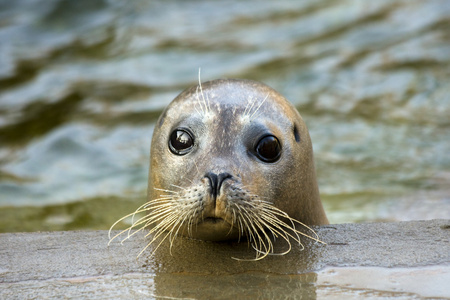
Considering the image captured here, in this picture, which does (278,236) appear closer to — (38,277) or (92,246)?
(92,246)

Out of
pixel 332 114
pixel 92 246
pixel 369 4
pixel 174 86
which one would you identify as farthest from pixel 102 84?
pixel 92 246

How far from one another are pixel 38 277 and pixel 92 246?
0.55 meters

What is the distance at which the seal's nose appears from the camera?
11.0 feet

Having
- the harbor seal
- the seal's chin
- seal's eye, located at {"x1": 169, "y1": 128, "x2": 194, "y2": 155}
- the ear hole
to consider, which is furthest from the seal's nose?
the ear hole

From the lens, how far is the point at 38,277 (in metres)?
3.17

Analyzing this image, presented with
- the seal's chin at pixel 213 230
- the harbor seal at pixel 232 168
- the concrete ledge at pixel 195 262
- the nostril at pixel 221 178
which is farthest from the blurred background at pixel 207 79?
the nostril at pixel 221 178

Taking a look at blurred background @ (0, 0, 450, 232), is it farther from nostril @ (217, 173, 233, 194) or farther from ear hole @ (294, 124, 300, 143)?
nostril @ (217, 173, 233, 194)

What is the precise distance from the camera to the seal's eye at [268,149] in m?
3.75

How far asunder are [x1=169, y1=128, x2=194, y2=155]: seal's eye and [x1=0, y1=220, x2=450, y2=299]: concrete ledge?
48cm

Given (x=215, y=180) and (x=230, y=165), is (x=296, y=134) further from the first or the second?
(x=215, y=180)

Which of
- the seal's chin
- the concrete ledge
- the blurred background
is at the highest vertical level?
the blurred background

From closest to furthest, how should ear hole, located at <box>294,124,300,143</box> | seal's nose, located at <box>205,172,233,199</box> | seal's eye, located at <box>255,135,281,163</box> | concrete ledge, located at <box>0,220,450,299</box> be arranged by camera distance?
concrete ledge, located at <box>0,220,450,299</box>
seal's nose, located at <box>205,172,233,199</box>
seal's eye, located at <box>255,135,281,163</box>
ear hole, located at <box>294,124,300,143</box>

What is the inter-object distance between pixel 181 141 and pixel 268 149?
464 mm

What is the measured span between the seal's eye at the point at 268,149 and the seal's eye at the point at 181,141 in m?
0.36
